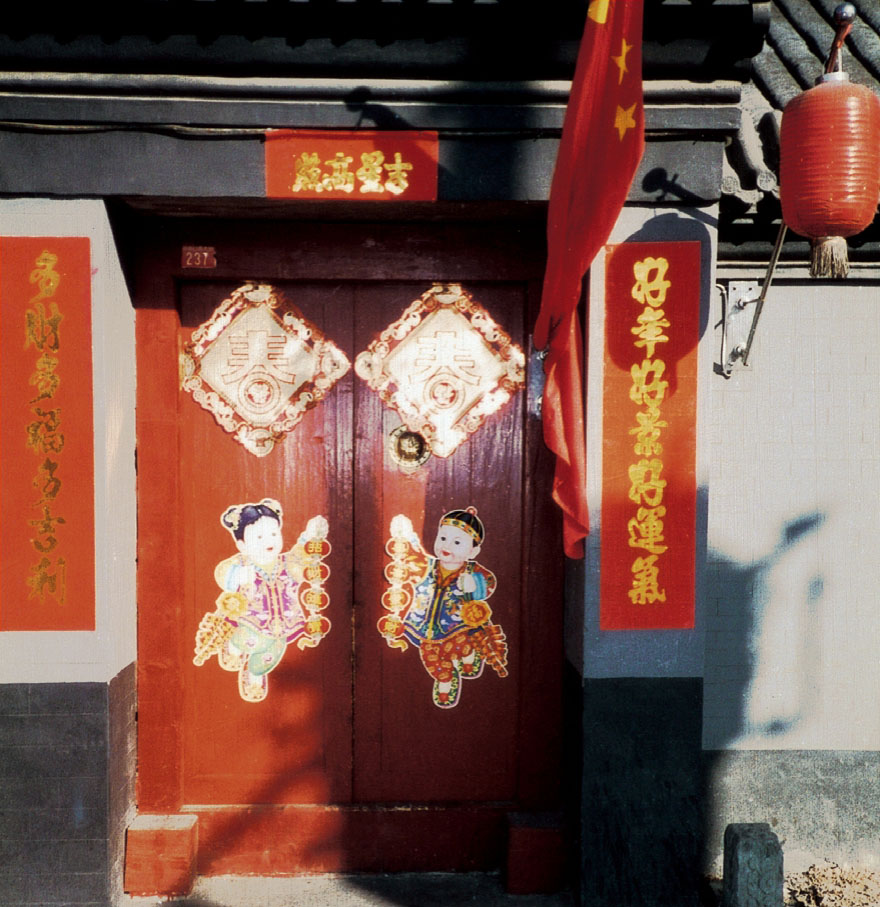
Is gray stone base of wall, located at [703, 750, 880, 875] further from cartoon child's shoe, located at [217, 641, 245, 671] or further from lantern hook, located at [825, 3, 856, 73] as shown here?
lantern hook, located at [825, 3, 856, 73]

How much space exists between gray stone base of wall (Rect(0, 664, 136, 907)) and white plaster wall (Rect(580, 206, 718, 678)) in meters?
2.50

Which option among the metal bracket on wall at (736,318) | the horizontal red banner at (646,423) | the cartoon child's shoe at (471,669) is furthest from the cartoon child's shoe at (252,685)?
the metal bracket on wall at (736,318)

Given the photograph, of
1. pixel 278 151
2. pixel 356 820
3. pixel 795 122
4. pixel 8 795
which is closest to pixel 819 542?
pixel 795 122

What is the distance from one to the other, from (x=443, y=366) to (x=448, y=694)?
188 centimetres

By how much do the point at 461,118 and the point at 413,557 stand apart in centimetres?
234

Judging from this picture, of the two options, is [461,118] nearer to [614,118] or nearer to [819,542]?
[614,118]

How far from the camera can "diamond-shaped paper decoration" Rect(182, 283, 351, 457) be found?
4469 mm

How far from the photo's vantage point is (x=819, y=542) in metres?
4.66

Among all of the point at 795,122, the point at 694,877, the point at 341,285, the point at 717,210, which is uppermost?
the point at 795,122

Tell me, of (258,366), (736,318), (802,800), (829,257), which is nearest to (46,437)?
(258,366)

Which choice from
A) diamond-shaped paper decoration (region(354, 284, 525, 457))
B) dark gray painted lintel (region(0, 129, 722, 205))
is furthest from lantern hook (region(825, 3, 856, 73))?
diamond-shaped paper decoration (region(354, 284, 525, 457))

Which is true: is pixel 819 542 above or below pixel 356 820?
above

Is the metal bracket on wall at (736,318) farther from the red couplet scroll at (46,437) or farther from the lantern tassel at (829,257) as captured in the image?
the red couplet scroll at (46,437)

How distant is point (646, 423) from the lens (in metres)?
4.05
